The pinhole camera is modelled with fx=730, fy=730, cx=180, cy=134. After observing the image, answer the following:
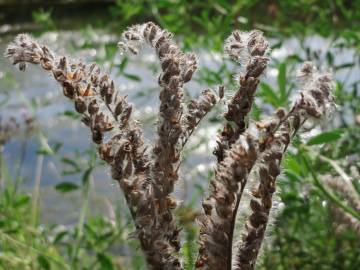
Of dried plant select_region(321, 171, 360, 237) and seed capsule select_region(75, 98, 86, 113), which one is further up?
seed capsule select_region(75, 98, 86, 113)

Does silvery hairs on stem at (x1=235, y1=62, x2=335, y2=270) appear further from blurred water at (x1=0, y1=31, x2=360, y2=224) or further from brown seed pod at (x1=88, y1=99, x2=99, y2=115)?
blurred water at (x1=0, y1=31, x2=360, y2=224)

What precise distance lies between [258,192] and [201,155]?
3.89 m

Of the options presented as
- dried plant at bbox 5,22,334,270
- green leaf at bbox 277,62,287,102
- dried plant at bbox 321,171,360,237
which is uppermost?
green leaf at bbox 277,62,287,102

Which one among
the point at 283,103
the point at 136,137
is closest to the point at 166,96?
the point at 136,137

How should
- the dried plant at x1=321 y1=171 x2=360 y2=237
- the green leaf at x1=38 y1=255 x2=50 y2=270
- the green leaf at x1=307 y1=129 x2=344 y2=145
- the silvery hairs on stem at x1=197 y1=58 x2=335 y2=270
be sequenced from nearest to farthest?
1. the silvery hairs on stem at x1=197 y1=58 x2=335 y2=270
2. the dried plant at x1=321 y1=171 x2=360 y2=237
3. the green leaf at x1=307 y1=129 x2=344 y2=145
4. the green leaf at x1=38 y1=255 x2=50 y2=270

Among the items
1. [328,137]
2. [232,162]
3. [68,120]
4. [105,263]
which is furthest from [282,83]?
[68,120]

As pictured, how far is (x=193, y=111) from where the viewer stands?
0.82 metres

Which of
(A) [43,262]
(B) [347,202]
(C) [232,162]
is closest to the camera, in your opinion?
(C) [232,162]

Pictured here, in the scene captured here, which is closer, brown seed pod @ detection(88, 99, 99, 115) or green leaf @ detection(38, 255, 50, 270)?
brown seed pod @ detection(88, 99, 99, 115)

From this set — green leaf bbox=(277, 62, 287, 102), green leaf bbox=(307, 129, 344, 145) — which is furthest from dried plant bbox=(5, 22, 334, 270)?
green leaf bbox=(277, 62, 287, 102)

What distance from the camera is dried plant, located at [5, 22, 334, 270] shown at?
0.68 m

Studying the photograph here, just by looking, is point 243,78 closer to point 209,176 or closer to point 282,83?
point 282,83

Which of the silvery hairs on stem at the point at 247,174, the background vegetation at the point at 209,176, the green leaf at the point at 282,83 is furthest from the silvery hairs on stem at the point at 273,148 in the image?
the green leaf at the point at 282,83

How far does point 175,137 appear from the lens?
0.73 m
